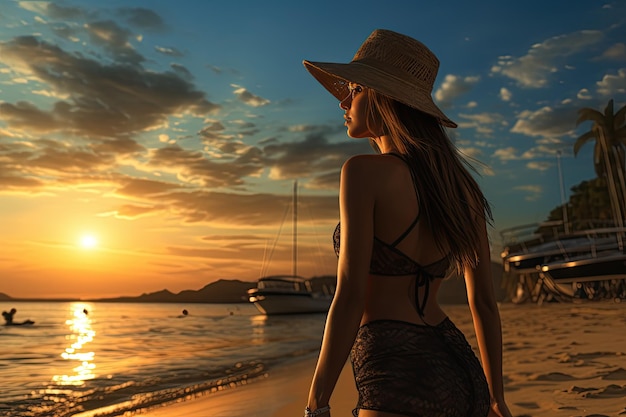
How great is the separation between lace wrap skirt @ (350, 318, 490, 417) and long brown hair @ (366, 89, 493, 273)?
30cm

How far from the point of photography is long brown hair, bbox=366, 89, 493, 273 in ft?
6.06

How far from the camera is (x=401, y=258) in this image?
179cm

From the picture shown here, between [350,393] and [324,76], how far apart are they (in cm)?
654

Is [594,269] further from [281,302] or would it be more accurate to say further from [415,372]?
[281,302]

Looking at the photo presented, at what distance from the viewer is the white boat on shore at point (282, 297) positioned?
6619cm

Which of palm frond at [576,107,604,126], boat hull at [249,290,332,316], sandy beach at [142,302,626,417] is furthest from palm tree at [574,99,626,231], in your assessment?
sandy beach at [142,302,626,417]

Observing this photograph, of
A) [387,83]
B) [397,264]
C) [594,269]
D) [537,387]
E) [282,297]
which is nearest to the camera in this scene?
[397,264]

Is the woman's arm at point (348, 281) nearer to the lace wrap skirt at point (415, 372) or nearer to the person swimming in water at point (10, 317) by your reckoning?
the lace wrap skirt at point (415, 372)

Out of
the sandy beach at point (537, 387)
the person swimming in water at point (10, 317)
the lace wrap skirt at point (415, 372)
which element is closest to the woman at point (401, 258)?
the lace wrap skirt at point (415, 372)

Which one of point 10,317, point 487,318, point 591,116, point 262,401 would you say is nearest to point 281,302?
point 10,317

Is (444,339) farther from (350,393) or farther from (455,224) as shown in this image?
(350,393)

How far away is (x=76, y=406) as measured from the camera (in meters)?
10.0

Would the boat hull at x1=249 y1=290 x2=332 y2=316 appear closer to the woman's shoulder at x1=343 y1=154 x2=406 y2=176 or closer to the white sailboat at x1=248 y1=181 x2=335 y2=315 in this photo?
the white sailboat at x1=248 y1=181 x2=335 y2=315

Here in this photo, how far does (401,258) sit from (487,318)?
0.58 metres
